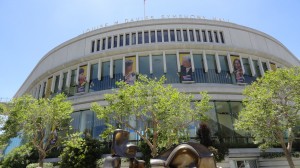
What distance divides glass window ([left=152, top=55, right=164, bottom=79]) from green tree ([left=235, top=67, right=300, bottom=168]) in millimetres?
9807

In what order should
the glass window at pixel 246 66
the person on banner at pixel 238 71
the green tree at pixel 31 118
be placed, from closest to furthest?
the green tree at pixel 31 118
the person on banner at pixel 238 71
the glass window at pixel 246 66

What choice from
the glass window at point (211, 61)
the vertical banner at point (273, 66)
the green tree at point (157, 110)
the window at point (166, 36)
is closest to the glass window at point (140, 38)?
the window at point (166, 36)

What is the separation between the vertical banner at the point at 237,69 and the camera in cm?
2469

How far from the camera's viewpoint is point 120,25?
91.6ft

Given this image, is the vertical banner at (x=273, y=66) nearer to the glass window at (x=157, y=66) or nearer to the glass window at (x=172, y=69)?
the glass window at (x=172, y=69)

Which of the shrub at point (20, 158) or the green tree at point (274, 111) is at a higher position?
the green tree at point (274, 111)

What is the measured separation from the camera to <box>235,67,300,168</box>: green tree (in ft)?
50.0

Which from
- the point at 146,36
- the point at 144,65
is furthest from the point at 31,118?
the point at 146,36

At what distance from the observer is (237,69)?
2522 cm

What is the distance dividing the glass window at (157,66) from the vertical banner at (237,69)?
7458mm

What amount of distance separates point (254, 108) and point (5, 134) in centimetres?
1657

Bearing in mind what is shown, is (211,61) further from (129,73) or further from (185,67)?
(129,73)

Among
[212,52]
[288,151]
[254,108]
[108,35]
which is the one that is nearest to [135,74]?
[108,35]

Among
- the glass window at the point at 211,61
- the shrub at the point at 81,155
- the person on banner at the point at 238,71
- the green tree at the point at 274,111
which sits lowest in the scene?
the shrub at the point at 81,155
